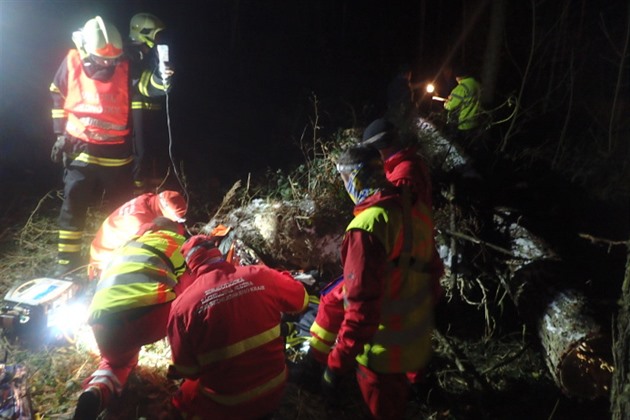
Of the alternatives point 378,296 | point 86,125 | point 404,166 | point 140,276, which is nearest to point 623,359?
point 378,296

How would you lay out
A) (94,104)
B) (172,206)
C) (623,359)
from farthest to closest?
1. (94,104)
2. (172,206)
3. (623,359)

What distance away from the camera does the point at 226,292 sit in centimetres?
233

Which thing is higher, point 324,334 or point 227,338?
point 227,338

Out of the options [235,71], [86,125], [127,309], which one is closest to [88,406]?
[127,309]

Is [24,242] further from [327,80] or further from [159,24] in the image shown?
[327,80]

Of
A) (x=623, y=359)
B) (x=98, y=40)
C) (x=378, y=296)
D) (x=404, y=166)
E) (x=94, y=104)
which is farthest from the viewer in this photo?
(x=94, y=104)

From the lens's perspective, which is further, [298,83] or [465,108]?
[298,83]

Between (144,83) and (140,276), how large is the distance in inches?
107

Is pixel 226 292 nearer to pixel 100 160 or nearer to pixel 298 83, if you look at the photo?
pixel 100 160

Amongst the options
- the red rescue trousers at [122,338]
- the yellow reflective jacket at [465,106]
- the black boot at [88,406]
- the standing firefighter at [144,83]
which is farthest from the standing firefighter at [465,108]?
the black boot at [88,406]

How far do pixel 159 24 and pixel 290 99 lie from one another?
375 cm

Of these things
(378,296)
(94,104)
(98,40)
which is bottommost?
(378,296)

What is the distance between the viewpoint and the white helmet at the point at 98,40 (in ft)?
13.7

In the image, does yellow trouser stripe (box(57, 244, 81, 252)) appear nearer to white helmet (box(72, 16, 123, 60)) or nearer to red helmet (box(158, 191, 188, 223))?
red helmet (box(158, 191, 188, 223))
